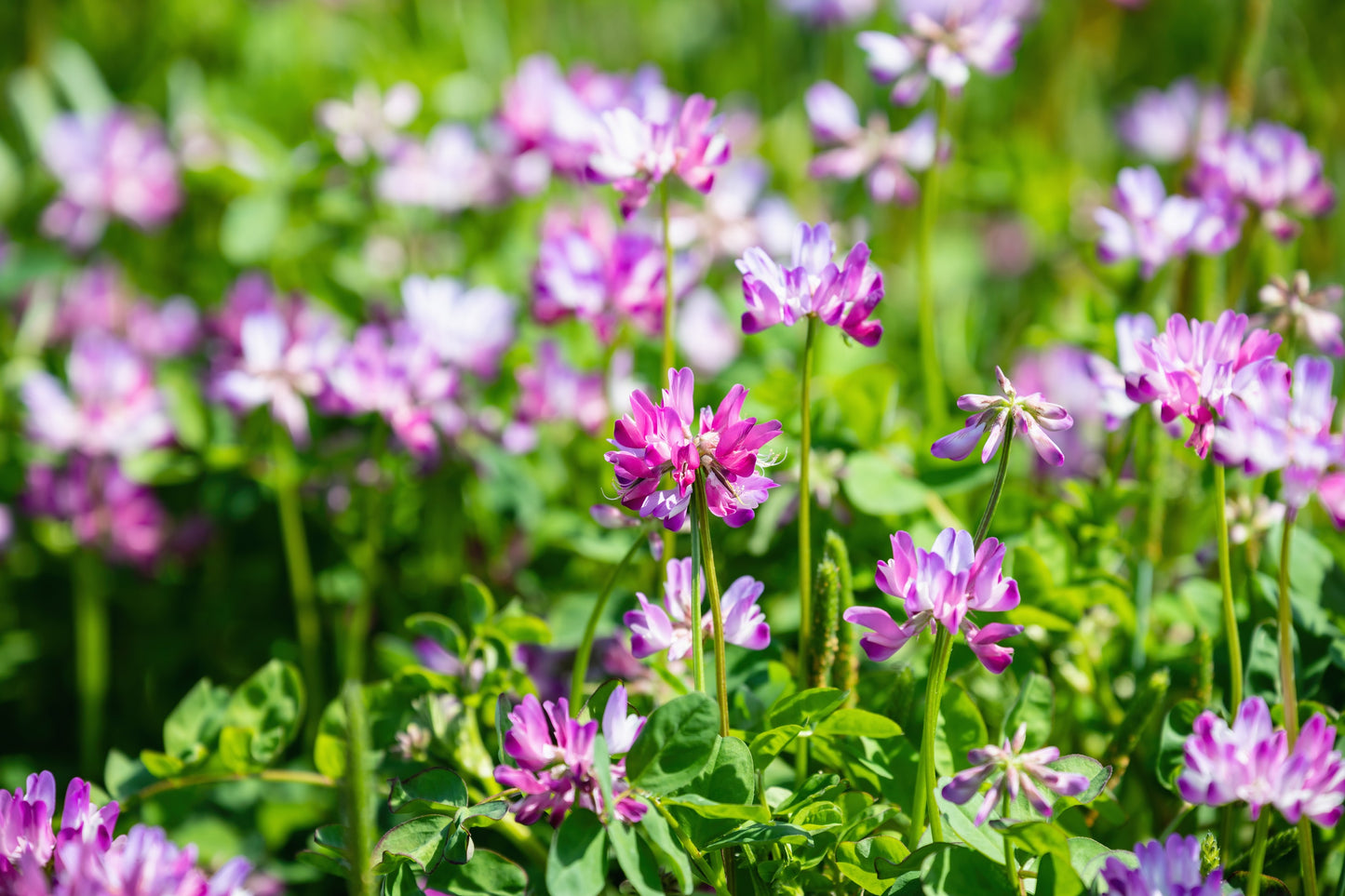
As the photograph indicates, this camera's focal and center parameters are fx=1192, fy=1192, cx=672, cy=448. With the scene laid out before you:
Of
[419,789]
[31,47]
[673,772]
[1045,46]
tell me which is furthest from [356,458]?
[1045,46]

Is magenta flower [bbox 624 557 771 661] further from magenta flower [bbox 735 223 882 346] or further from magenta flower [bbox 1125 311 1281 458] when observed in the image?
magenta flower [bbox 1125 311 1281 458]

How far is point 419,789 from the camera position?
0.86 m

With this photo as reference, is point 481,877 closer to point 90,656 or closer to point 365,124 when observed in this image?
point 90,656

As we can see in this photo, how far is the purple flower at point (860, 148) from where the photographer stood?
4.53 feet

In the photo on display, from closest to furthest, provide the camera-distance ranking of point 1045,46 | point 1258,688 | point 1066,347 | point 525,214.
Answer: point 1258,688 < point 1066,347 < point 525,214 < point 1045,46

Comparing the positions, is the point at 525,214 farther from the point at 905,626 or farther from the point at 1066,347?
the point at 905,626

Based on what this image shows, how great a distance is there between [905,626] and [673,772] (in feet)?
0.59

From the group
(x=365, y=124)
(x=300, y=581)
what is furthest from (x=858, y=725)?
(x=365, y=124)

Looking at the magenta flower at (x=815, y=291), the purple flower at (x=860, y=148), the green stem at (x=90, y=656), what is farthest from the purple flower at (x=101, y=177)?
the magenta flower at (x=815, y=291)

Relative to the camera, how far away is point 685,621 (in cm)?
88

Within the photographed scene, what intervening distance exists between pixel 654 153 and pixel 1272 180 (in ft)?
2.28

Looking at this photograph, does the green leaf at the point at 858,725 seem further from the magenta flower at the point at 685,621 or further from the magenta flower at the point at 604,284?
the magenta flower at the point at 604,284

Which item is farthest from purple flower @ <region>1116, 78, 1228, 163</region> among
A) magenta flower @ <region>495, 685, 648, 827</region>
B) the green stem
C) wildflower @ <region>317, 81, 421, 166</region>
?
the green stem

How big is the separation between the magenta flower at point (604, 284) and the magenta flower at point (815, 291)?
1.22 feet
